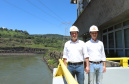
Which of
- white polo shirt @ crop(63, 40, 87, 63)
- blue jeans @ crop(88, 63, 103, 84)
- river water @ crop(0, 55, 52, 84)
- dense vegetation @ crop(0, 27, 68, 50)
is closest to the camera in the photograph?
white polo shirt @ crop(63, 40, 87, 63)

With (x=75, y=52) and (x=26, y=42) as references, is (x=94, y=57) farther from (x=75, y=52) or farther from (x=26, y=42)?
(x=26, y=42)

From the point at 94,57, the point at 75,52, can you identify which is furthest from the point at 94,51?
the point at 75,52

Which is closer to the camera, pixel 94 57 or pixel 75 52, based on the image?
pixel 75 52

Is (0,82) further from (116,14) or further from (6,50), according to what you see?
(6,50)

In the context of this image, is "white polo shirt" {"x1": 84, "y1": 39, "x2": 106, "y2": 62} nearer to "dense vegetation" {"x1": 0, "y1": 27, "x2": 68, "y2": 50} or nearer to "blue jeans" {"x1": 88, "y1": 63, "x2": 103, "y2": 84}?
"blue jeans" {"x1": 88, "y1": 63, "x2": 103, "y2": 84}

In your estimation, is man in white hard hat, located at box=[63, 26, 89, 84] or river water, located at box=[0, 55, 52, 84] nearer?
man in white hard hat, located at box=[63, 26, 89, 84]

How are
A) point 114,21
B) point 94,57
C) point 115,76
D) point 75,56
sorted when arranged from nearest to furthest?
point 75,56
point 94,57
point 115,76
point 114,21

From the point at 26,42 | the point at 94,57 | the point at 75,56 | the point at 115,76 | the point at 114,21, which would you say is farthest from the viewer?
the point at 26,42

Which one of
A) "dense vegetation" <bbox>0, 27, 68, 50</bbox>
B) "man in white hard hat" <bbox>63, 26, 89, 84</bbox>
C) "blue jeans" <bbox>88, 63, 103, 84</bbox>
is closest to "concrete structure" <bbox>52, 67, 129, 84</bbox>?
"blue jeans" <bbox>88, 63, 103, 84</bbox>

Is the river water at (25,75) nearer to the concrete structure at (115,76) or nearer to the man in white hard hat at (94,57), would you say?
the concrete structure at (115,76)

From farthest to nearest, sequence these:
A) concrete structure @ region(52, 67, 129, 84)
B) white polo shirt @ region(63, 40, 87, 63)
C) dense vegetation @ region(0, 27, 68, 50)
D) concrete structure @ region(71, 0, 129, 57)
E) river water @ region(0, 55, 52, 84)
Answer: dense vegetation @ region(0, 27, 68, 50)
river water @ region(0, 55, 52, 84)
concrete structure @ region(71, 0, 129, 57)
concrete structure @ region(52, 67, 129, 84)
white polo shirt @ region(63, 40, 87, 63)

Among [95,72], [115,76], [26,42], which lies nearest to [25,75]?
[115,76]

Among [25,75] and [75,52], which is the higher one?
[75,52]

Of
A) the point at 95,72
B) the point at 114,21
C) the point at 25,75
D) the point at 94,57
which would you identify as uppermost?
the point at 114,21
